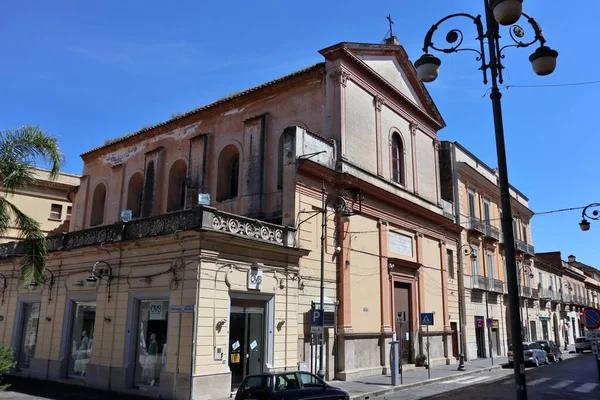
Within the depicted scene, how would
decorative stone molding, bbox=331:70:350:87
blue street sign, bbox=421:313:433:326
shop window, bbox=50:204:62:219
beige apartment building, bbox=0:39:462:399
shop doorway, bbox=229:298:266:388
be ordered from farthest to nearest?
shop window, bbox=50:204:62:219
decorative stone molding, bbox=331:70:350:87
blue street sign, bbox=421:313:433:326
shop doorway, bbox=229:298:266:388
beige apartment building, bbox=0:39:462:399

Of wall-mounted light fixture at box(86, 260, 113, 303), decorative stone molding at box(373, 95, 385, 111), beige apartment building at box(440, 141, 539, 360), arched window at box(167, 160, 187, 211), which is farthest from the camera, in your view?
beige apartment building at box(440, 141, 539, 360)

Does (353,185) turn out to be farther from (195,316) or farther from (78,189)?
(78,189)

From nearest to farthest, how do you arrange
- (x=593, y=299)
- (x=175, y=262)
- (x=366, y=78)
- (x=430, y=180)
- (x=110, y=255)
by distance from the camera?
(x=175, y=262), (x=110, y=255), (x=366, y=78), (x=430, y=180), (x=593, y=299)

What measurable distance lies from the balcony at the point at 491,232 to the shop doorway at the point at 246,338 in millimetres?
24557

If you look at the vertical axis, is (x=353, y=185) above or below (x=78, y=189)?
below

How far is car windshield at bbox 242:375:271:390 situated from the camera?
1142 cm

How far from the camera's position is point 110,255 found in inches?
747

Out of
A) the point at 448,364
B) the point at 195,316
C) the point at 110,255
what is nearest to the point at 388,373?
the point at 448,364

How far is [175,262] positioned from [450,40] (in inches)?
438

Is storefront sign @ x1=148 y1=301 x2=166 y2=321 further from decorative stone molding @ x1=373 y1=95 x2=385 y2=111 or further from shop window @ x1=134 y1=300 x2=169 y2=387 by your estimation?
decorative stone molding @ x1=373 y1=95 x2=385 y2=111

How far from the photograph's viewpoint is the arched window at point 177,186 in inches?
1102

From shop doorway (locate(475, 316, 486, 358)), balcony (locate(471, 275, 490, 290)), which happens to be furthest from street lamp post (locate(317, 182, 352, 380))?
shop doorway (locate(475, 316, 486, 358))

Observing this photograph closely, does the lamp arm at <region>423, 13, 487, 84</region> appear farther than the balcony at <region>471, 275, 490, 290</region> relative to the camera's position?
No

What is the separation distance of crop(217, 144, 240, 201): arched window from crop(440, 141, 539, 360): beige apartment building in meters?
14.3
